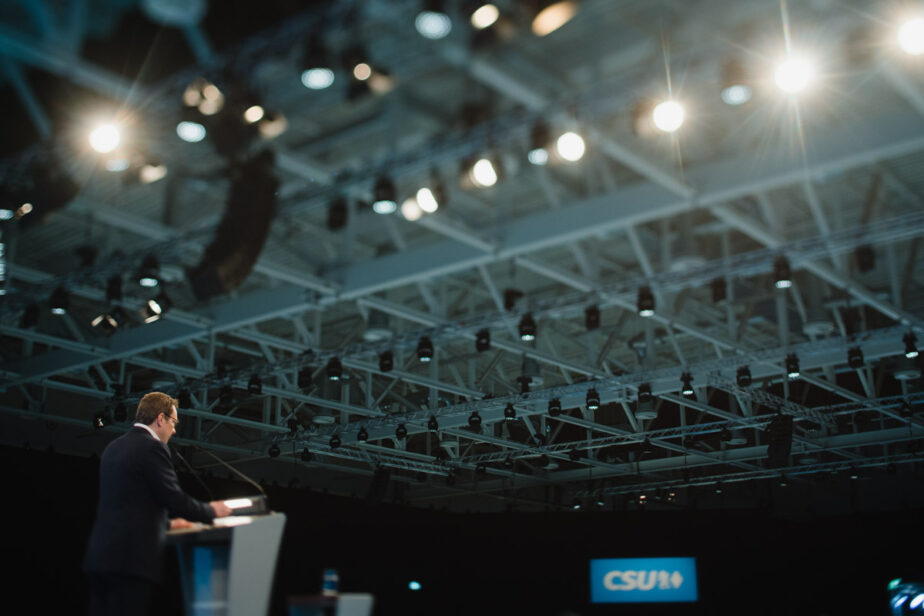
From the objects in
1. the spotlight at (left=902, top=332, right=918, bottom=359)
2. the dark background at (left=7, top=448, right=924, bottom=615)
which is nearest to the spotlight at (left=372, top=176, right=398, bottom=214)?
the spotlight at (left=902, top=332, right=918, bottom=359)

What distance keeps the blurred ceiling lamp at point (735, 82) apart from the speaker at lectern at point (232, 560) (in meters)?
4.10

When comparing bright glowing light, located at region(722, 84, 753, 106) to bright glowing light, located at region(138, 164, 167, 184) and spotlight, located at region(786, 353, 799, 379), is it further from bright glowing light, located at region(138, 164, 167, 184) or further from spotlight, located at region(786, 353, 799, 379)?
spotlight, located at region(786, 353, 799, 379)

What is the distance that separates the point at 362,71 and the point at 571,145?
1.71m

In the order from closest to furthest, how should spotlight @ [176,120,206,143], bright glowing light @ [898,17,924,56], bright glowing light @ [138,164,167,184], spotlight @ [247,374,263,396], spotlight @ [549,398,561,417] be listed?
bright glowing light @ [898,17,924,56] → spotlight @ [176,120,206,143] → bright glowing light @ [138,164,167,184] → spotlight @ [247,374,263,396] → spotlight @ [549,398,561,417]

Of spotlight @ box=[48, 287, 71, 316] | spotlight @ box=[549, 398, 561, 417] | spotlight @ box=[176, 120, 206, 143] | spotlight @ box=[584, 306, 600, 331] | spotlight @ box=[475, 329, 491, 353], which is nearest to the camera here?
spotlight @ box=[176, 120, 206, 143]

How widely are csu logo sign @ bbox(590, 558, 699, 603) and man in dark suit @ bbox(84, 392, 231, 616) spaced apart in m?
16.6

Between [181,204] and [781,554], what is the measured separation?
15.2 meters

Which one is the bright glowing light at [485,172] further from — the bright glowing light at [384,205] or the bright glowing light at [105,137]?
the bright glowing light at [105,137]

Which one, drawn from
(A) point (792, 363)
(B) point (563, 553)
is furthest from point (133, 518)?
(B) point (563, 553)

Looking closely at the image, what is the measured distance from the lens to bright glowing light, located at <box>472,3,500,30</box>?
511 cm

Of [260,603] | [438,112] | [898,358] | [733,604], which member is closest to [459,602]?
[733,604]

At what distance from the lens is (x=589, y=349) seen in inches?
500

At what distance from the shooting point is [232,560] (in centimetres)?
369

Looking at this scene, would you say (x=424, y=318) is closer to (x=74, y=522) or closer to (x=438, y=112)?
(x=438, y=112)
